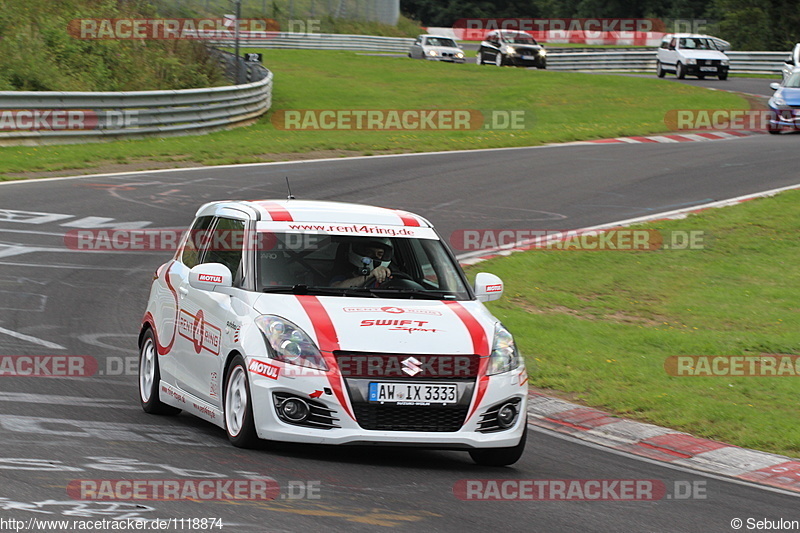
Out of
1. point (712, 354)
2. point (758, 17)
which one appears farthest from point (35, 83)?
point (758, 17)

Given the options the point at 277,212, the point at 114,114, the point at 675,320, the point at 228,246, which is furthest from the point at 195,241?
the point at 114,114

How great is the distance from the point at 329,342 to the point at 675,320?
6.96m

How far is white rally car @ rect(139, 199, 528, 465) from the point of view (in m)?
7.09

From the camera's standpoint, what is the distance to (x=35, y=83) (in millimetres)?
29453

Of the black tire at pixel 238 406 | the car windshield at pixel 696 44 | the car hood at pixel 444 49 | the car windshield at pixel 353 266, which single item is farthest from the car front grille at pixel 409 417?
the car hood at pixel 444 49

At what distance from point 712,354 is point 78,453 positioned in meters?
6.54

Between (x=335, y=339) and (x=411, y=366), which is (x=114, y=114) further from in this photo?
(x=411, y=366)

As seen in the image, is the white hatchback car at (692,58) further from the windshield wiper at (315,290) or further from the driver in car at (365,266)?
the windshield wiper at (315,290)

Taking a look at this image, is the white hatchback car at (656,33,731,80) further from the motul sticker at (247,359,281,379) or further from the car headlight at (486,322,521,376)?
the motul sticker at (247,359,281,379)

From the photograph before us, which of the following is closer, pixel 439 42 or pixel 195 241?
pixel 195 241

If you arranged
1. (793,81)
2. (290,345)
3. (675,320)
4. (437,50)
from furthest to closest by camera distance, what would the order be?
(437,50), (793,81), (675,320), (290,345)

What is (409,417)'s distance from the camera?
23.4ft

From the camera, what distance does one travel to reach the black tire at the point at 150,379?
880cm

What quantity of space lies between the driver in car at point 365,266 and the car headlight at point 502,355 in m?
1.01
